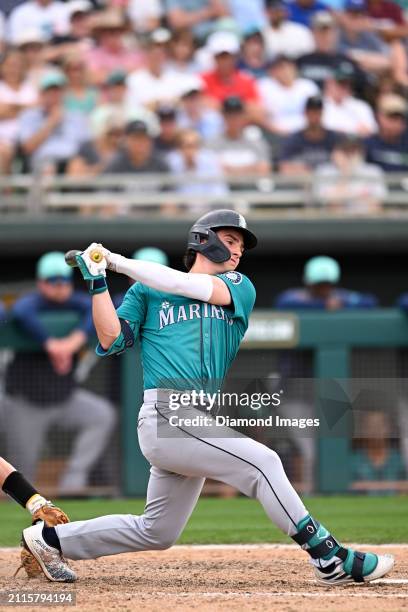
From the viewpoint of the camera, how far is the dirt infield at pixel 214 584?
4.59 m

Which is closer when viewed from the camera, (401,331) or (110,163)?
(401,331)

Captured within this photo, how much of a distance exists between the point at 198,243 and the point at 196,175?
5.71 metres

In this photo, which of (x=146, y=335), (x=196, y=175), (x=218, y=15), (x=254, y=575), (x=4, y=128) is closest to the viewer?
(x=146, y=335)

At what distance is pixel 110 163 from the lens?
11086 mm

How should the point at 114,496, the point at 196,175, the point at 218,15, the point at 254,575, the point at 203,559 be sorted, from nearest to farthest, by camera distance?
the point at 254,575, the point at 203,559, the point at 114,496, the point at 196,175, the point at 218,15

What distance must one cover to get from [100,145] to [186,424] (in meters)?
7.02

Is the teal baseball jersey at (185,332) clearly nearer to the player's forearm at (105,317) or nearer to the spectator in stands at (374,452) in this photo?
the player's forearm at (105,317)

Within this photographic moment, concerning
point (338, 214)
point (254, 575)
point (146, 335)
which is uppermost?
point (338, 214)

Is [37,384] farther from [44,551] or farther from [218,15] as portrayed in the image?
[218,15]

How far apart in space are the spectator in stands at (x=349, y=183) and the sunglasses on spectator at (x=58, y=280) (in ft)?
8.52

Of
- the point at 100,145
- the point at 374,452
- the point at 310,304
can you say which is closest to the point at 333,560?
the point at 374,452

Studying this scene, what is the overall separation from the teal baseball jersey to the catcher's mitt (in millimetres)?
835

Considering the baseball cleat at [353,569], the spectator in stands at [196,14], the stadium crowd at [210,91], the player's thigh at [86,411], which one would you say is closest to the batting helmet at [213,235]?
the baseball cleat at [353,569]

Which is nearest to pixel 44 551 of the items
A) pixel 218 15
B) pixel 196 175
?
pixel 196 175
